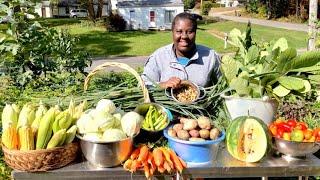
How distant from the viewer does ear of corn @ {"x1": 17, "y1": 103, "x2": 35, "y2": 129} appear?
222 centimetres

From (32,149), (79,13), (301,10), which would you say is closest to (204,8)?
(301,10)

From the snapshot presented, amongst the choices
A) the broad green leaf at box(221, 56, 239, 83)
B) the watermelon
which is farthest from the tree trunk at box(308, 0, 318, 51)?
the watermelon

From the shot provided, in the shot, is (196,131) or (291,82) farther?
(291,82)

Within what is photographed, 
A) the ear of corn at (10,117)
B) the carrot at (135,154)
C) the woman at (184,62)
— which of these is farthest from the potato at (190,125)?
Answer: the woman at (184,62)

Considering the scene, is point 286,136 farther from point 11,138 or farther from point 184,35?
point 11,138

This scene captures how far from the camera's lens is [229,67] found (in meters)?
2.70

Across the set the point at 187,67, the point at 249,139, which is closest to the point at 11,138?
the point at 249,139

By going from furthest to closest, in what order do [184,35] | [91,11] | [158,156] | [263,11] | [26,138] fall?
1. [263,11]
2. [91,11]
3. [184,35]
4. [158,156]
5. [26,138]

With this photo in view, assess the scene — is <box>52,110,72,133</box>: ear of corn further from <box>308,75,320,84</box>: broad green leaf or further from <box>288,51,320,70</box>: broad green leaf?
<box>308,75,320,84</box>: broad green leaf

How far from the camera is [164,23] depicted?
104 feet

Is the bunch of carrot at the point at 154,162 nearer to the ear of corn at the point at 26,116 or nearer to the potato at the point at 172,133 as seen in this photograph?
the potato at the point at 172,133

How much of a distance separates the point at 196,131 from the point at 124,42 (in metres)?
21.3

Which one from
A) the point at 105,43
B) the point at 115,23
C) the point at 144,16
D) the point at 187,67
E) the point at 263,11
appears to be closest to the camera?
the point at 187,67

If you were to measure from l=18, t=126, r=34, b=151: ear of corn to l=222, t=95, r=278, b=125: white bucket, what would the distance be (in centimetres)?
121
